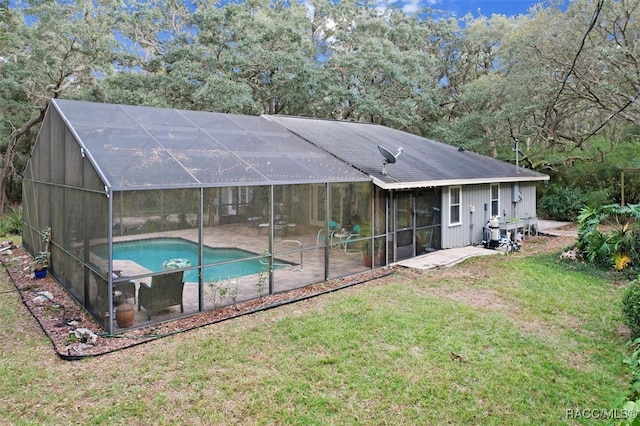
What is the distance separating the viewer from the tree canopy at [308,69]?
1571cm

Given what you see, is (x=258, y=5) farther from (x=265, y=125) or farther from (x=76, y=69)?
(x=265, y=125)

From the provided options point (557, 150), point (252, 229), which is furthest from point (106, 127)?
point (557, 150)

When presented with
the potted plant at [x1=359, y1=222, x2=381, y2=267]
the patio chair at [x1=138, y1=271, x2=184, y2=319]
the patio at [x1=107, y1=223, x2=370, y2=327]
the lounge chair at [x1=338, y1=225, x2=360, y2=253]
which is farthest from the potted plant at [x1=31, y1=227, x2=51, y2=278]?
the potted plant at [x1=359, y1=222, x2=381, y2=267]

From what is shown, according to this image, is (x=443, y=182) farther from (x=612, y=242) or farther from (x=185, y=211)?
(x=185, y=211)

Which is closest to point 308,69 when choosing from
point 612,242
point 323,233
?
point 323,233

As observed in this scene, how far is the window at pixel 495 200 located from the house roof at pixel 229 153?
0.44 meters

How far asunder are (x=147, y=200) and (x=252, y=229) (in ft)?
7.07

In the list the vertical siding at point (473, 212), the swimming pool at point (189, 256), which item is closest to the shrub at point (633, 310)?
the swimming pool at point (189, 256)

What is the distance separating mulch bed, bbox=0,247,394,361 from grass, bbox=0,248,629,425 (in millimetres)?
193

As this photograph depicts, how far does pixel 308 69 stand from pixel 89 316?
13.9 meters

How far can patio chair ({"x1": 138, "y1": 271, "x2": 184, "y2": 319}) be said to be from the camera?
6184 mm

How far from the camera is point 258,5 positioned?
74.2 feet

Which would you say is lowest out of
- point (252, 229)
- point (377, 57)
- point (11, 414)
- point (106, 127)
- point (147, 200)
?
point (11, 414)

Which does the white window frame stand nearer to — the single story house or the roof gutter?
the single story house
